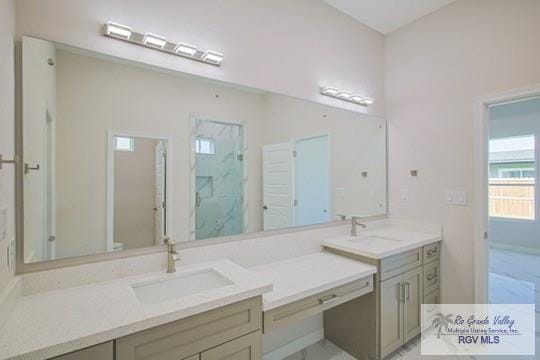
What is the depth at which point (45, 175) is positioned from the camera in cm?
135

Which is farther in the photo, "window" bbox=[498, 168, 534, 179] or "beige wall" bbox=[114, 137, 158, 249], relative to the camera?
"window" bbox=[498, 168, 534, 179]

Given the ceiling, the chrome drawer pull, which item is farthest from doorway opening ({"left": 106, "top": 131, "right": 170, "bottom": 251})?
the ceiling

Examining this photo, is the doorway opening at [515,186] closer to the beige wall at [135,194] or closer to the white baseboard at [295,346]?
the white baseboard at [295,346]

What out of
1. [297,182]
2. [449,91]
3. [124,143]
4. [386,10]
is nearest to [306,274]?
[297,182]

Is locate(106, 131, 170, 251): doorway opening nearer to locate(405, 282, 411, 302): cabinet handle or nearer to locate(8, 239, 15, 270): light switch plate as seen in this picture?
locate(8, 239, 15, 270): light switch plate

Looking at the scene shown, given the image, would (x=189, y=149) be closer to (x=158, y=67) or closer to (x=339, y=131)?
(x=158, y=67)

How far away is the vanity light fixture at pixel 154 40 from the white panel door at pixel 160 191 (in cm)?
56

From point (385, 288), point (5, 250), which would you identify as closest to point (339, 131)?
point (385, 288)

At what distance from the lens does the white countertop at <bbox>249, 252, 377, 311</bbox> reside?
1.52m

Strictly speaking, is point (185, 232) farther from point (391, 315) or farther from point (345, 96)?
point (345, 96)

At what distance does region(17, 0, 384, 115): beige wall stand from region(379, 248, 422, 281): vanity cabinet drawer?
144cm

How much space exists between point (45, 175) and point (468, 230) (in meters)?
3.06

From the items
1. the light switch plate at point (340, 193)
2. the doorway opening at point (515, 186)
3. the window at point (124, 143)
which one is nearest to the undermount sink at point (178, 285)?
the window at point (124, 143)

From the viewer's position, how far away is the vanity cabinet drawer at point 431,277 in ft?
7.97
